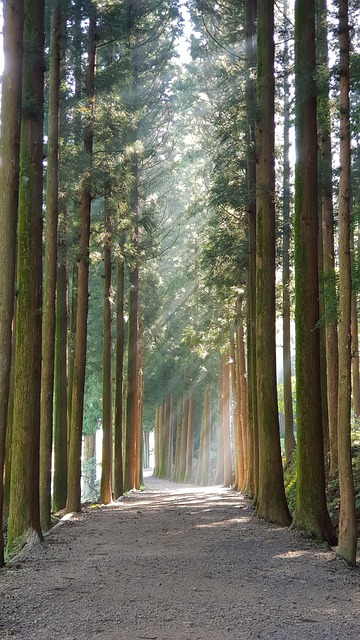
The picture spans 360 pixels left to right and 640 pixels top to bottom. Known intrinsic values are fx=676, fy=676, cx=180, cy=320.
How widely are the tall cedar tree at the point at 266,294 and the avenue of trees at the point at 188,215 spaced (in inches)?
1.2

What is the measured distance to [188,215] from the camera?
2230 centimetres

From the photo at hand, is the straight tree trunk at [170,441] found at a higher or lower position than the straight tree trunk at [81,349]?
lower

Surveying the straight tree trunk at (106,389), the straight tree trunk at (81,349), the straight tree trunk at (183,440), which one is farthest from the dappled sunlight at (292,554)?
the straight tree trunk at (183,440)

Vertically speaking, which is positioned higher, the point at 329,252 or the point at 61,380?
the point at 329,252

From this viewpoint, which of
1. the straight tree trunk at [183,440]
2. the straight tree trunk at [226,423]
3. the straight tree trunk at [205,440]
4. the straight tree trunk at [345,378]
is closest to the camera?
the straight tree trunk at [345,378]

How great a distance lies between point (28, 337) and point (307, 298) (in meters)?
4.41

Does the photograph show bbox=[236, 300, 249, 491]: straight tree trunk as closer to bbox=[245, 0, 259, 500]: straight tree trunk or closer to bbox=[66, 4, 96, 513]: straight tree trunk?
bbox=[245, 0, 259, 500]: straight tree trunk

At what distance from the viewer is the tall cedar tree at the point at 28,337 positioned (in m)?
9.62

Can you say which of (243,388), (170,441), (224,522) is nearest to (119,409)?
(243,388)

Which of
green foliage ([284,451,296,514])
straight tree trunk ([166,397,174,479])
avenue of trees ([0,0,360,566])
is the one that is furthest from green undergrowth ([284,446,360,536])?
straight tree trunk ([166,397,174,479])

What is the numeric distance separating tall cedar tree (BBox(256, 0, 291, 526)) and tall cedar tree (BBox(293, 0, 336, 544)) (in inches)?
66.8

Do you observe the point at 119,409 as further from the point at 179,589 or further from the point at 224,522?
the point at 179,589

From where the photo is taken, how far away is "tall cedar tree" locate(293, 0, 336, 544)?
10.5 metres

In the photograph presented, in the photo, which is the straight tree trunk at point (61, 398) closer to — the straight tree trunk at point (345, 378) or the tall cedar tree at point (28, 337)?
the tall cedar tree at point (28, 337)
